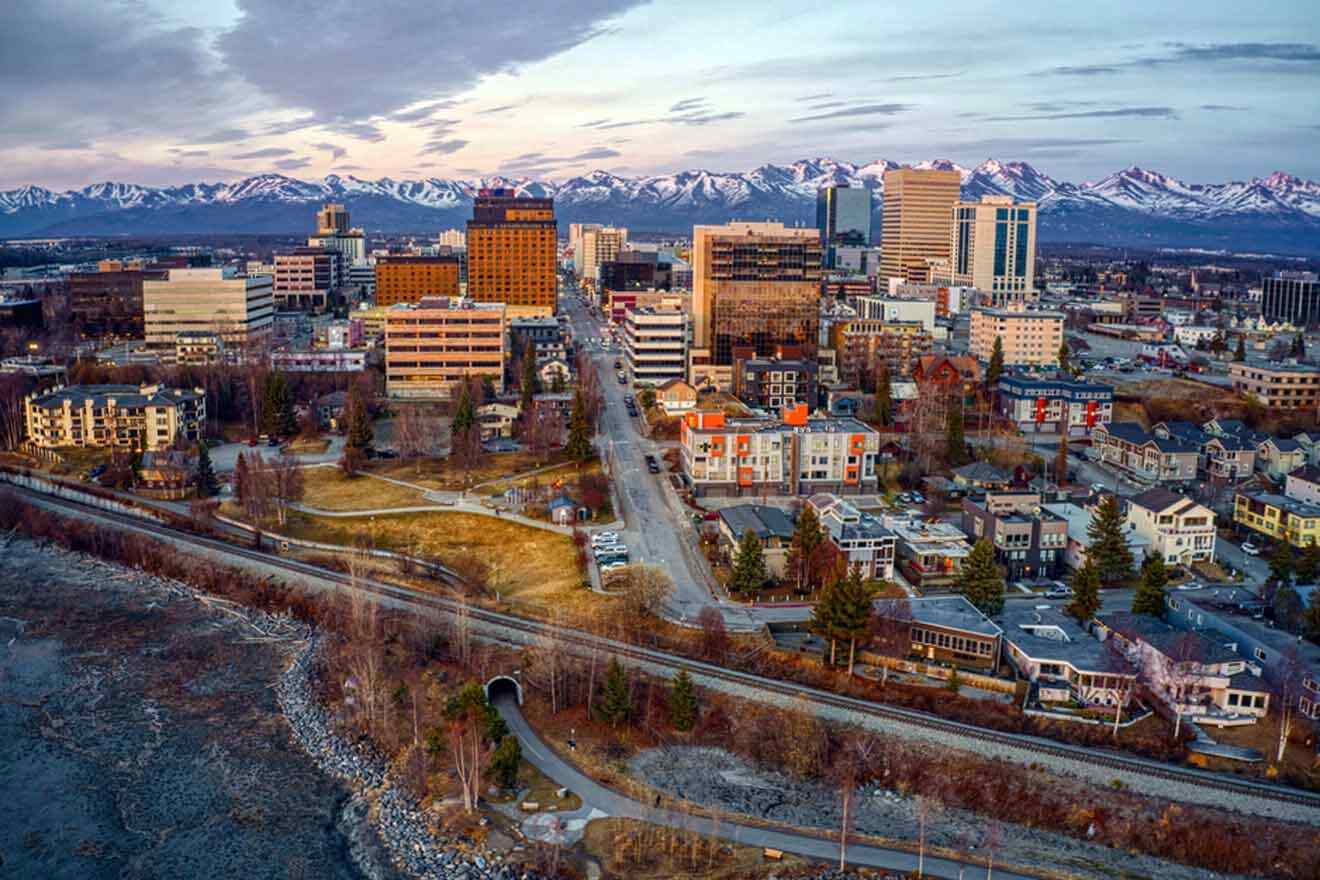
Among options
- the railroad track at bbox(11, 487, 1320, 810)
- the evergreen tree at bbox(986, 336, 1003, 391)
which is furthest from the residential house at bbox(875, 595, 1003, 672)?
the evergreen tree at bbox(986, 336, 1003, 391)

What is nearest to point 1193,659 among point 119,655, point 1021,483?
point 1021,483

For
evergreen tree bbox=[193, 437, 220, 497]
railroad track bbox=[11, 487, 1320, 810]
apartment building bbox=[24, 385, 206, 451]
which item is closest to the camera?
railroad track bbox=[11, 487, 1320, 810]

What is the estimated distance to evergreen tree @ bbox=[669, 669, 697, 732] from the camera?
1898cm

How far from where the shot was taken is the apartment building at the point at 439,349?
5041 cm

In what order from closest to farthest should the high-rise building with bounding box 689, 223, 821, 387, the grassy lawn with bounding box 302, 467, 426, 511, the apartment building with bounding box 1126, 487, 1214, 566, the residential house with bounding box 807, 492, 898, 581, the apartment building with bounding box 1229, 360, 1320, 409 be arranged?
the residential house with bounding box 807, 492, 898, 581 → the apartment building with bounding box 1126, 487, 1214, 566 → the grassy lawn with bounding box 302, 467, 426, 511 → the apartment building with bounding box 1229, 360, 1320, 409 → the high-rise building with bounding box 689, 223, 821, 387

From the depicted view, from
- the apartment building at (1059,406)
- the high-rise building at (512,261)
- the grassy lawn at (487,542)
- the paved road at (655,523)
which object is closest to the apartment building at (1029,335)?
the apartment building at (1059,406)

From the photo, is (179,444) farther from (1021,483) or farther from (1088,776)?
(1088,776)

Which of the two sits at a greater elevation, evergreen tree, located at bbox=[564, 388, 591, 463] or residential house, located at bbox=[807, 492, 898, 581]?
evergreen tree, located at bbox=[564, 388, 591, 463]

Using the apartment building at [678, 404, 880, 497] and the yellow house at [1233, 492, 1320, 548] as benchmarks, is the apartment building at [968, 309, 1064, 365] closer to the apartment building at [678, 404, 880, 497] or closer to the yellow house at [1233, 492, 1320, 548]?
the apartment building at [678, 404, 880, 497]

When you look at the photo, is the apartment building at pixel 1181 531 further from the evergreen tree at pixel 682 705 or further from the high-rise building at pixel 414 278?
the high-rise building at pixel 414 278

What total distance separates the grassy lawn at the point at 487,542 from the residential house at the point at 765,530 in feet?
13.2

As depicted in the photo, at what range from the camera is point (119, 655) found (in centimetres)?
2356

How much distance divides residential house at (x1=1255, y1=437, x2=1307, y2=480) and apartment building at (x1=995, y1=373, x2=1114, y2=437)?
24.2 ft

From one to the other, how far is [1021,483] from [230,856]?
2660cm
